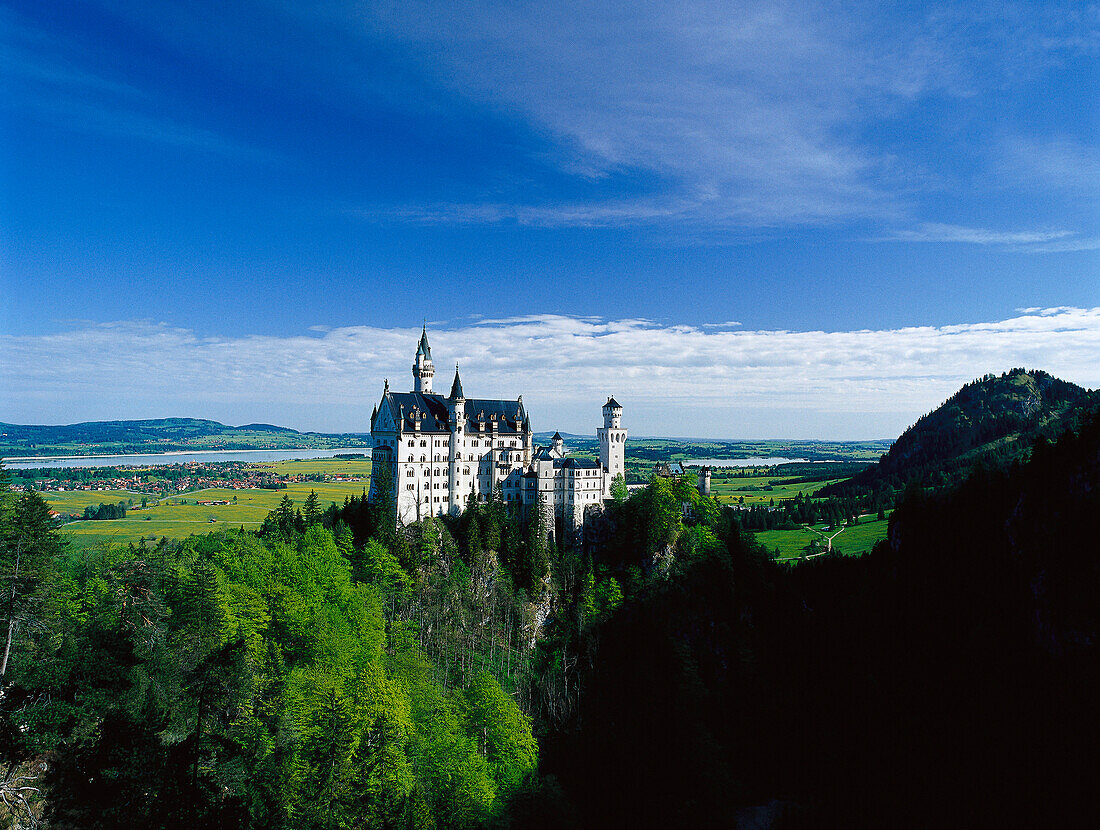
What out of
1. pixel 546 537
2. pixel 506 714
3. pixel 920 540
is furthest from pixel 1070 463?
pixel 546 537

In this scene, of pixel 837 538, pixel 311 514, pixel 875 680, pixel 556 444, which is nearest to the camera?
pixel 875 680

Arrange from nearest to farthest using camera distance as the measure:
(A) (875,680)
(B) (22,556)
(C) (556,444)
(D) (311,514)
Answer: (B) (22,556)
(A) (875,680)
(D) (311,514)
(C) (556,444)

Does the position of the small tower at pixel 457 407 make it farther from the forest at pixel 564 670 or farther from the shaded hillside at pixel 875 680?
the shaded hillside at pixel 875 680

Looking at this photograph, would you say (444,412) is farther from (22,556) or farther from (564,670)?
(22,556)

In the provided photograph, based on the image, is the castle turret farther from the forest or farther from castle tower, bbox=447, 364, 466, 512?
the forest


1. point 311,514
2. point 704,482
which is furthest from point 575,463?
point 311,514

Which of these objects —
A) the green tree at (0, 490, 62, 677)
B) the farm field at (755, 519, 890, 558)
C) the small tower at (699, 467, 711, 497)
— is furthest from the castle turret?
the farm field at (755, 519, 890, 558)
